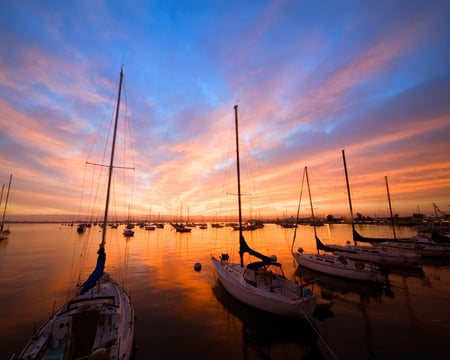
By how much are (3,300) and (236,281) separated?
18.4 m

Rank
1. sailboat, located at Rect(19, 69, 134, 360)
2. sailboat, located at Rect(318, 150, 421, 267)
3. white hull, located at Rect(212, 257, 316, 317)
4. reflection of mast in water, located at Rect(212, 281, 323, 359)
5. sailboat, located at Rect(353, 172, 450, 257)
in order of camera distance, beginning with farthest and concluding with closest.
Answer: sailboat, located at Rect(353, 172, 450, 257)
sailboat, located at Rect(318, 150, 421, 267)
white hull, located at Rect(212, 257, 316, 317)
reflection of mast in water, located at Rect(212, 281, 323, 359)
sailboat, located at Rect(19, 69, 134, 360)

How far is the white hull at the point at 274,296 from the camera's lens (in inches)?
447

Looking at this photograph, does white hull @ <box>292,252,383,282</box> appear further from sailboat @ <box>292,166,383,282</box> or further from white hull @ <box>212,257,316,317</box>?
white hull @ <box>212,257,316,317</box>

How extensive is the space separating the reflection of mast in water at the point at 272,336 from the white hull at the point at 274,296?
2.09ft

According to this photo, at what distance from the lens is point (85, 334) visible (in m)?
7.97

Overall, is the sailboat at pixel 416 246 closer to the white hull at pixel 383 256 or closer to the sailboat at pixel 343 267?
the white hull at pixel 383 256

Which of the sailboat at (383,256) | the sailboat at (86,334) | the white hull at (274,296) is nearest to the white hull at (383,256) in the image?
the sailboat at (383,256)

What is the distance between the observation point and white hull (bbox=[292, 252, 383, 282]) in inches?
749

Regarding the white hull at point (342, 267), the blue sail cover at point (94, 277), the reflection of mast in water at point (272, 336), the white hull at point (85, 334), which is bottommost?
the reflection of mast in water at point (272, 336)

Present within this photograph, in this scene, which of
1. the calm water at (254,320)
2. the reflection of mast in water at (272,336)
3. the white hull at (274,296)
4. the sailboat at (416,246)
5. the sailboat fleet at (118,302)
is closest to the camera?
the sailboat fleet at (118,302)

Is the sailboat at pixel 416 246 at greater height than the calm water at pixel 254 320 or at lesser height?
greater

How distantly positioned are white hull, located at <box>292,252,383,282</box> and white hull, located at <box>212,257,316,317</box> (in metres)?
10.4

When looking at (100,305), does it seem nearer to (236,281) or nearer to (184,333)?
(184,333)

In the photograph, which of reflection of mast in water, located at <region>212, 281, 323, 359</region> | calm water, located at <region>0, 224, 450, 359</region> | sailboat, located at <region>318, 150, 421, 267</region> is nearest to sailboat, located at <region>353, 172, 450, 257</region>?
sailboat, located at <region>318, 150, 421, 267</region>
